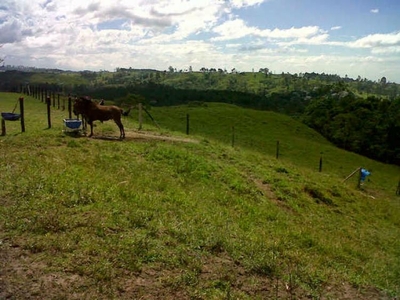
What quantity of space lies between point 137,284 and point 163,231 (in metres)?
1.89

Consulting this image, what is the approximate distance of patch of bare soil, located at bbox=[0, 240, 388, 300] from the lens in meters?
5.32

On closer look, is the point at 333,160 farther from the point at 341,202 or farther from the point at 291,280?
the point at 291,280

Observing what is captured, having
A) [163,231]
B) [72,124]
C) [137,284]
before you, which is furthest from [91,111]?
[137,284]

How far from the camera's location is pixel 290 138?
52812 mm

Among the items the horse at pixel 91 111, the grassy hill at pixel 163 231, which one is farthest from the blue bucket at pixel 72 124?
the grassy hill at pixel 163 231

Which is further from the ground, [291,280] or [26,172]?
[26,172]

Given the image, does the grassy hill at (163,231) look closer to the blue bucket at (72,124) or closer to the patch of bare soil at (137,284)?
the patch of bare soil at (137,284)

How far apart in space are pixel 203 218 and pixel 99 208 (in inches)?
97.2

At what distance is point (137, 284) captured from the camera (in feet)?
18.9

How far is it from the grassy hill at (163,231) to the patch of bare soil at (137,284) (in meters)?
0.02

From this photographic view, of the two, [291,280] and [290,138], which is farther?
[290,138]

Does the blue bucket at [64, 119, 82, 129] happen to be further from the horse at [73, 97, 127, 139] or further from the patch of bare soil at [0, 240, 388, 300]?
the patch of bare soil at [0, 240, 388, 300]

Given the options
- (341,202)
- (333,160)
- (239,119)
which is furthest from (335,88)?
(341,202)

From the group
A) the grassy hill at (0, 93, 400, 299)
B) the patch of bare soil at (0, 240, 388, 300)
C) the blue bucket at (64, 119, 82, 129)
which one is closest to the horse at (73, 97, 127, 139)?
the blue bucket at (64, 119, 82, 129)
